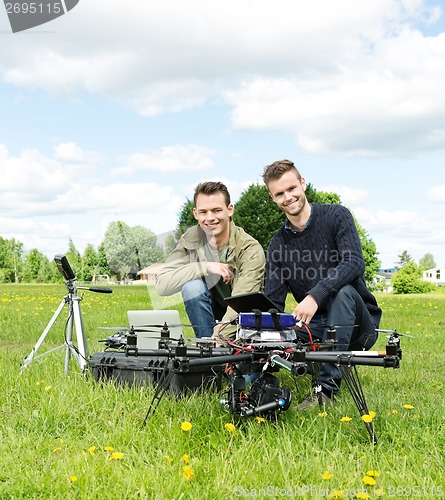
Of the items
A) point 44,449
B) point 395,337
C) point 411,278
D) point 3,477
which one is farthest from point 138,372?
point 411,278

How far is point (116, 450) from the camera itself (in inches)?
136

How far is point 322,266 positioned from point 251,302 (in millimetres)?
1143

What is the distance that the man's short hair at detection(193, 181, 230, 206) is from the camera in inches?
203

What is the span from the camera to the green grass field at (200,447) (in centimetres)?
294

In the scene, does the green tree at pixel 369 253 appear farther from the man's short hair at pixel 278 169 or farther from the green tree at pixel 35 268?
the man's short hair at pixel 278 169

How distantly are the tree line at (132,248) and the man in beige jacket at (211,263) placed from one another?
521 mm

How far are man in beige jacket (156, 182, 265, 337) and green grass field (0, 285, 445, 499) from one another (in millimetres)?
1007

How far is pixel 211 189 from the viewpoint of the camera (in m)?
5.16

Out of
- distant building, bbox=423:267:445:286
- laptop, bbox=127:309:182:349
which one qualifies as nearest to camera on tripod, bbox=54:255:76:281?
laptop, bbox=127:309:182:349

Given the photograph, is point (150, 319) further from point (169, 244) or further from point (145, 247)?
point (145, 247)

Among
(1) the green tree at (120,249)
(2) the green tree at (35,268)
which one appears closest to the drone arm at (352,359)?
(1) the green tree at (120,249)

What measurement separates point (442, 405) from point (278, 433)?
4.73ft

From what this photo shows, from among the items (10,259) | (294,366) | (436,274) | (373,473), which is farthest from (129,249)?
(436,274)

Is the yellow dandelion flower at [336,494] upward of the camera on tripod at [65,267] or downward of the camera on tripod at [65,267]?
downward
